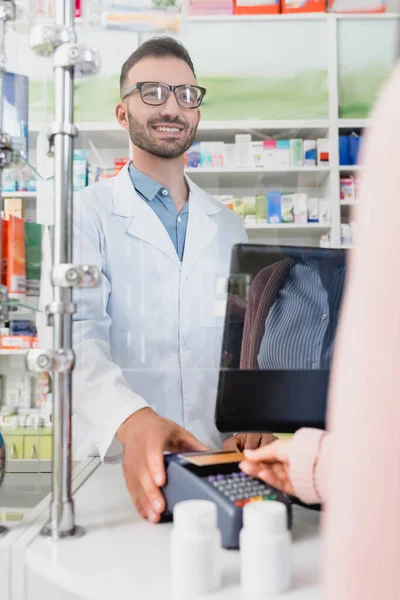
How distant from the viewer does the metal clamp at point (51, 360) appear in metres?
0.67

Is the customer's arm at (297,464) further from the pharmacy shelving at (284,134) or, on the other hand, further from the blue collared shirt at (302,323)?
the pharmacy shelving at (284,134)

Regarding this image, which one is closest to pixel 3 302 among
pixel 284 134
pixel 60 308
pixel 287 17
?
pixel 60 308

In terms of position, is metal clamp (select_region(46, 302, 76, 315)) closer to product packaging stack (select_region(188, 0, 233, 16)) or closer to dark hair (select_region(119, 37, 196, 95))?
dark hair (select_region(119, 37, 196, 95))

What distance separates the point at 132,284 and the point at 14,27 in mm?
473

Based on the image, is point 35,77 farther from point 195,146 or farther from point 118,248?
point 195,146

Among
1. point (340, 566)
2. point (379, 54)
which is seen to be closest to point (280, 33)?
point (379, 54)

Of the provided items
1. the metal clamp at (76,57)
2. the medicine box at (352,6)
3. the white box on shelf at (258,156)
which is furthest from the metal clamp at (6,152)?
the medicine box at (352,6)

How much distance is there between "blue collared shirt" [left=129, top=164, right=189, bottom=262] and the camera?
1121mm

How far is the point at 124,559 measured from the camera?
1.92ft

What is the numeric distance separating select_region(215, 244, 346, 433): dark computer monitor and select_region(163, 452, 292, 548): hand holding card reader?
0.13m

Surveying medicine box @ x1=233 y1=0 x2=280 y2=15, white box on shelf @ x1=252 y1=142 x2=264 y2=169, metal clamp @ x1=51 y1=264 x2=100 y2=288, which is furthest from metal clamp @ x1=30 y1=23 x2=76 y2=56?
medicine box @ x1=233 y1=0 x2=280 y2=15

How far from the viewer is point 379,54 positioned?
5.96 feet

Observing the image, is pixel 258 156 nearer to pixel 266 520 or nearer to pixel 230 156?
pixel 230 156

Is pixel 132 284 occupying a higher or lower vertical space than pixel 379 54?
lower
